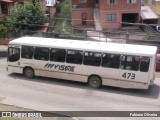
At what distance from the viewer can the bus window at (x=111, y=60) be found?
72.9ft

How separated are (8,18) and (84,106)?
25991mm

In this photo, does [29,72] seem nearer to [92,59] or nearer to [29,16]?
[92,59]

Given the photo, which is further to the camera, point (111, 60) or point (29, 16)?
point (29, 16)

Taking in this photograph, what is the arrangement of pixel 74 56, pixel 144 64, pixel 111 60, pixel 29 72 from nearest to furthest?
pixel 144 64, pixel 111 60, pixel 74 56, pixel 29 72

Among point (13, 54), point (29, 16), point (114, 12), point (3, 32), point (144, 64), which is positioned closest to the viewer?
point (144, 64)

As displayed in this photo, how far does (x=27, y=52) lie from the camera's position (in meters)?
24.9

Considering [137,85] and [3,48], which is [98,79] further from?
[3,48]

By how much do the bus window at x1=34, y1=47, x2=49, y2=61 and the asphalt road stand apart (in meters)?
1.61

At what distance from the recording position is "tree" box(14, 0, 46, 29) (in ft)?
135

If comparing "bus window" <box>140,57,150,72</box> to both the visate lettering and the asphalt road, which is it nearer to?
the asphalt road

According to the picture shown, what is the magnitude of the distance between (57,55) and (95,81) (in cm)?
316

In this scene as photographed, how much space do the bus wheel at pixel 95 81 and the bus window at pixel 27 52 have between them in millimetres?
4645

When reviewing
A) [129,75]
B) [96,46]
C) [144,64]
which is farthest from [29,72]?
[144,64]

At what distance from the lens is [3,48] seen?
35906 millimetres
